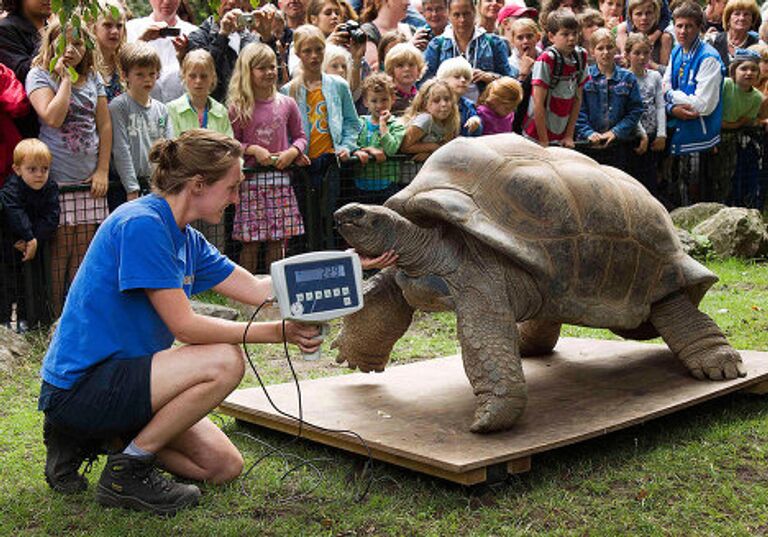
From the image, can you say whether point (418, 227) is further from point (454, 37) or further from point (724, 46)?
point (724, 46)

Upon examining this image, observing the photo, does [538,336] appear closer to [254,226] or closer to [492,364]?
[492,364]

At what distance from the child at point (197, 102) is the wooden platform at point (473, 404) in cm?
307

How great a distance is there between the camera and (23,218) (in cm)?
720

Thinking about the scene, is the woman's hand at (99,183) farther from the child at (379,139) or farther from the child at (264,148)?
the child at (379,139)

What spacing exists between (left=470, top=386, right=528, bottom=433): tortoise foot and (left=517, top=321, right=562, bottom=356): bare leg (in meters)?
1.37

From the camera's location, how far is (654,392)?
17.6 ft

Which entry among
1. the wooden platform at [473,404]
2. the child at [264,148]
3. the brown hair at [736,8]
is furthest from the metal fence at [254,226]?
the brown hair at [736,8]

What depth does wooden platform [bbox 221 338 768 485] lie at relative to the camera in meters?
4.48

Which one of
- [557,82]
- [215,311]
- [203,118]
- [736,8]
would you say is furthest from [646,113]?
[215,311]

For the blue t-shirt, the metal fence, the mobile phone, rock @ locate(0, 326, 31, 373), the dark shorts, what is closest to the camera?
the blue t-shirt

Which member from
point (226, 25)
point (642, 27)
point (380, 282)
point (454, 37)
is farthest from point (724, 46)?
point (380, 282)

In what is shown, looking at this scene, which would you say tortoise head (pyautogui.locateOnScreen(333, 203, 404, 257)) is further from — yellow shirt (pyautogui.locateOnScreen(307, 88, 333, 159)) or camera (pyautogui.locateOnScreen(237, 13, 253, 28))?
camera (pyautogui.locateOnScreen(237, 13, 253, 28))

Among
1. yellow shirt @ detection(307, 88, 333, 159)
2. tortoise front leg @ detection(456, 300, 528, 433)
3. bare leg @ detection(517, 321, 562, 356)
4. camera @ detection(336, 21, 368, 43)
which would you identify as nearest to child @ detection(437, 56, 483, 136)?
camera @ detection(336, 21, 368, 43)

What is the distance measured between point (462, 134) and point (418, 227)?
4.68 meters
